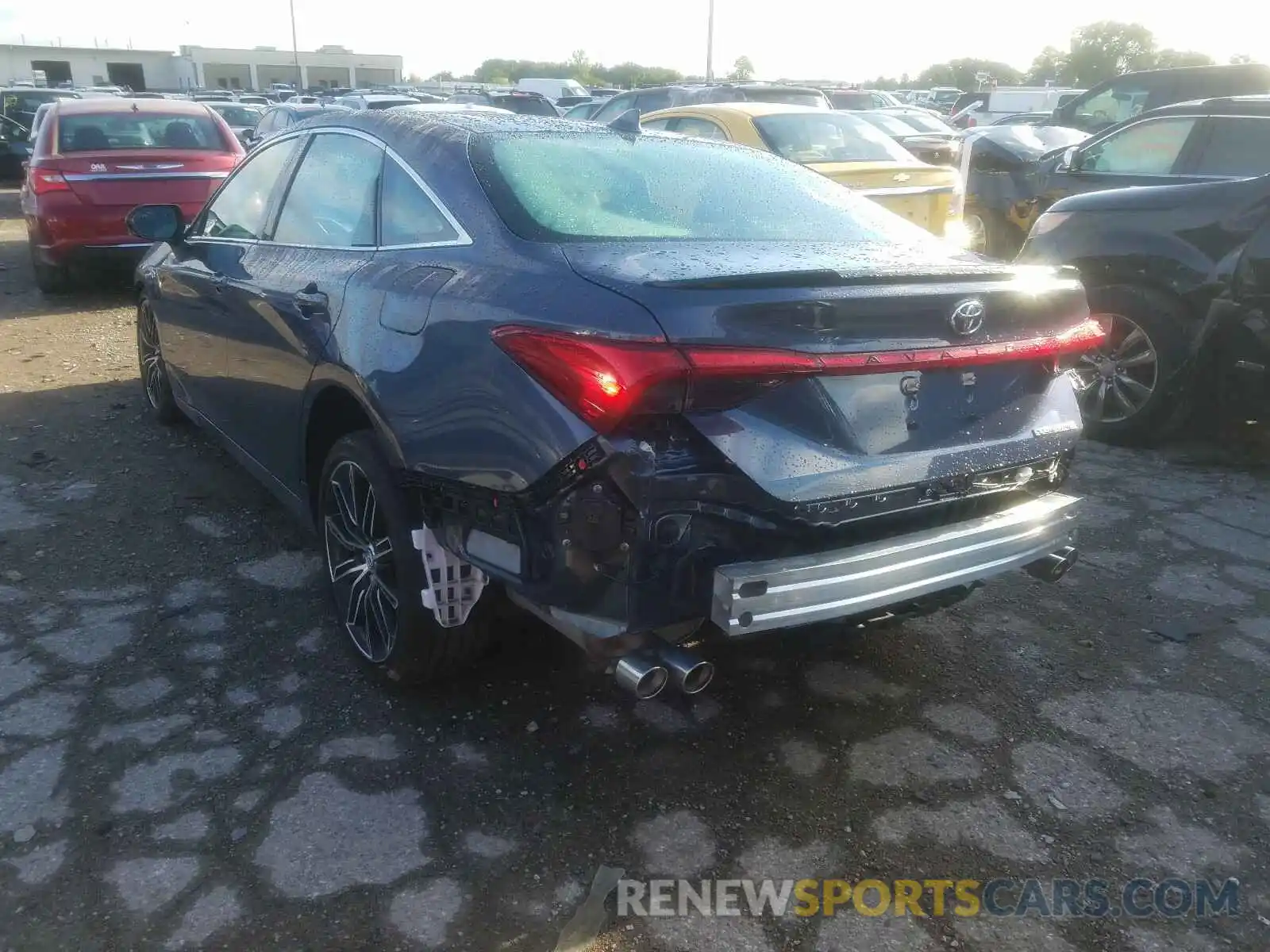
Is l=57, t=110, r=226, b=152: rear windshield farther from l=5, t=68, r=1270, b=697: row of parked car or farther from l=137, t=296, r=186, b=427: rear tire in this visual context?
l=5, t=68, r=1270, b=697: row of parked car

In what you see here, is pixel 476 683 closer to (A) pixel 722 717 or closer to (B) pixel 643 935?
(A) pixel 722 717

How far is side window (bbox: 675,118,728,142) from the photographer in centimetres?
883

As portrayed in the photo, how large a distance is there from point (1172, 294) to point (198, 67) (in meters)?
84.5

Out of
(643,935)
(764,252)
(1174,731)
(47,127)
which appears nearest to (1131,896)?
(1174,731)

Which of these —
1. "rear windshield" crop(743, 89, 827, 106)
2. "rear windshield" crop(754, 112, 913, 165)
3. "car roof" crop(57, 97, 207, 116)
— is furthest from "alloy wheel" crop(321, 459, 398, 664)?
"rear windshield" crop(743, 89, 827, 106)

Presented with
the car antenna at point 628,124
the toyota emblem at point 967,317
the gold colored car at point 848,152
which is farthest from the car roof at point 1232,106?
the toyota emblem at point 967,317

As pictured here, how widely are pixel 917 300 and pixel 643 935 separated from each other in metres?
1.60

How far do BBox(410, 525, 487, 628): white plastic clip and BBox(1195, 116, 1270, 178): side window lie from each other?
6347 mm

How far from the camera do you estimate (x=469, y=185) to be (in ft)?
9.82

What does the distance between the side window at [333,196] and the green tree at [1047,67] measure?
240ft

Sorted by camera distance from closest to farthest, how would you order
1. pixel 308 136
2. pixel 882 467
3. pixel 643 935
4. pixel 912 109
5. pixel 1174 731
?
pixel 643 935, pixel 882 467, pixel 1174 731, pixel 308 136, pixel 912 109

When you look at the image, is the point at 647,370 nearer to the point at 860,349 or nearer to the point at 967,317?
the point at 860,349

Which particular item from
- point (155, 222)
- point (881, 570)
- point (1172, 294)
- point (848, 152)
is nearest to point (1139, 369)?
point (1172, 294)

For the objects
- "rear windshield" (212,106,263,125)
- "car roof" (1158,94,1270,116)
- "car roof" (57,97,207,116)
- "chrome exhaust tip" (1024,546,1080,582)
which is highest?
"car roof" (1158,94,1270,116)
